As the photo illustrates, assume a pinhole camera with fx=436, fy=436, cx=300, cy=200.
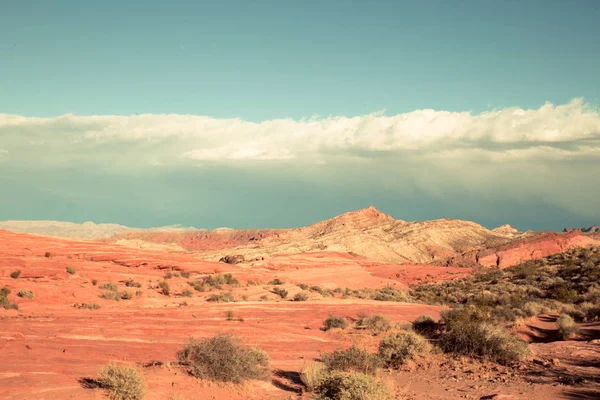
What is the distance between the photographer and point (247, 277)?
123ft

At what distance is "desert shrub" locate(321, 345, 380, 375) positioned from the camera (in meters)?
11.3

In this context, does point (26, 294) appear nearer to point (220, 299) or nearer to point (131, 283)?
point (131, 283)

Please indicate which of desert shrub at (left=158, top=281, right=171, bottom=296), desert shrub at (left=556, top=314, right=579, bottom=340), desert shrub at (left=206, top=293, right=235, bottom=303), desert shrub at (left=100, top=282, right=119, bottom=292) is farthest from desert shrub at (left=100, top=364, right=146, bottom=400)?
desert shrub at (left=158, top=281, right=171, bottom=296)

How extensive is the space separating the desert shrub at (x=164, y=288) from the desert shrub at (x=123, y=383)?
20528mm

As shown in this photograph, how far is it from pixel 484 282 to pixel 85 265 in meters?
32.2

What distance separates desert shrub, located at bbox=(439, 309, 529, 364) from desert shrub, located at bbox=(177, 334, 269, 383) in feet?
21.0

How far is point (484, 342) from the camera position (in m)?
13.0

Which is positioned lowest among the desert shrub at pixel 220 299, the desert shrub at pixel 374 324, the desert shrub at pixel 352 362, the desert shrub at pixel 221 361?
the desert shrub at pixel 220 299

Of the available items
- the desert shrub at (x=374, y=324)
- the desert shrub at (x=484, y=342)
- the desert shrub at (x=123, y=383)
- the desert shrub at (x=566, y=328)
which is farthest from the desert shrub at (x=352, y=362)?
the desert shrub at (x=566, y=328)

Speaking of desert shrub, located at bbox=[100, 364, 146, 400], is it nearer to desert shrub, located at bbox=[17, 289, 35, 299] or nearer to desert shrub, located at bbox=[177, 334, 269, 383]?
desert shrub, located at bbox=[177, 334, 269, 383]

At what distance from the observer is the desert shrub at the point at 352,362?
37.0 ft

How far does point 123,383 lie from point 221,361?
245 cm

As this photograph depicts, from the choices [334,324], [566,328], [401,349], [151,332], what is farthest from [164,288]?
[566,328]

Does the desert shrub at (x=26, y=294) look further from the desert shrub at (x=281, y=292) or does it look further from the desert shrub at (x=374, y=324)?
the desert shrub at (x=374, y=324)
